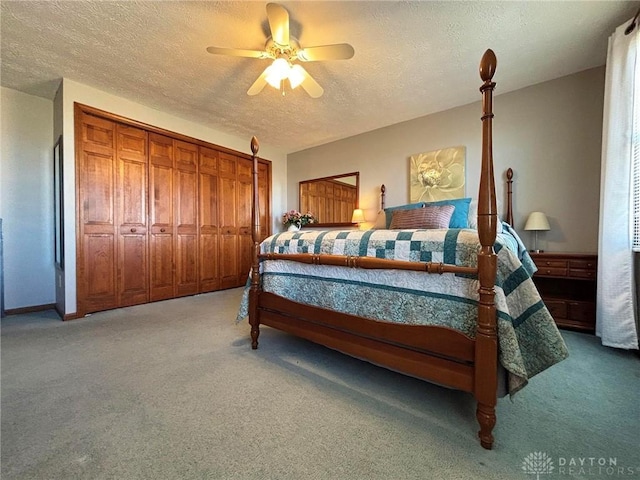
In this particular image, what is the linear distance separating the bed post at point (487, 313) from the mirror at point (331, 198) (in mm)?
3083

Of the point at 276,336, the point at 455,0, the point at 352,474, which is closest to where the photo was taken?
the point at 352,474

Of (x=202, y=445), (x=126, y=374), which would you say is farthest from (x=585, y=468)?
(x=126, y=374)

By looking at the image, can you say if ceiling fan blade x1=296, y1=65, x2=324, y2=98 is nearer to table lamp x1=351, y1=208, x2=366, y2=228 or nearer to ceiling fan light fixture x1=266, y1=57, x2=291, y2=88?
ceiling fan light fixture x1=266, y1=57, x2=291, y2=88

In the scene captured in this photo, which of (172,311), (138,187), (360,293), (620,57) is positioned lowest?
(172,311)

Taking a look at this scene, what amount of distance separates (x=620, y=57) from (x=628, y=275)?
1620 mm

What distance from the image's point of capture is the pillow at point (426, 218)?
2527 millimetres

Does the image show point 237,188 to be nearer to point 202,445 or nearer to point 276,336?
point 276,336

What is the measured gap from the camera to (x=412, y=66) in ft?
8.18

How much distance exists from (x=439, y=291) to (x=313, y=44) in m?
2.22

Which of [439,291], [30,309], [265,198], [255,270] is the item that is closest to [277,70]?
[255,270]

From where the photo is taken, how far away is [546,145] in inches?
107

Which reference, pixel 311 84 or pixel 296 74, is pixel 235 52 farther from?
pixel 311 84

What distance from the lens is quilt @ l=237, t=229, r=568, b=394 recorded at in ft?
3.58

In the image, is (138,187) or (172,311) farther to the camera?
(138,187)
